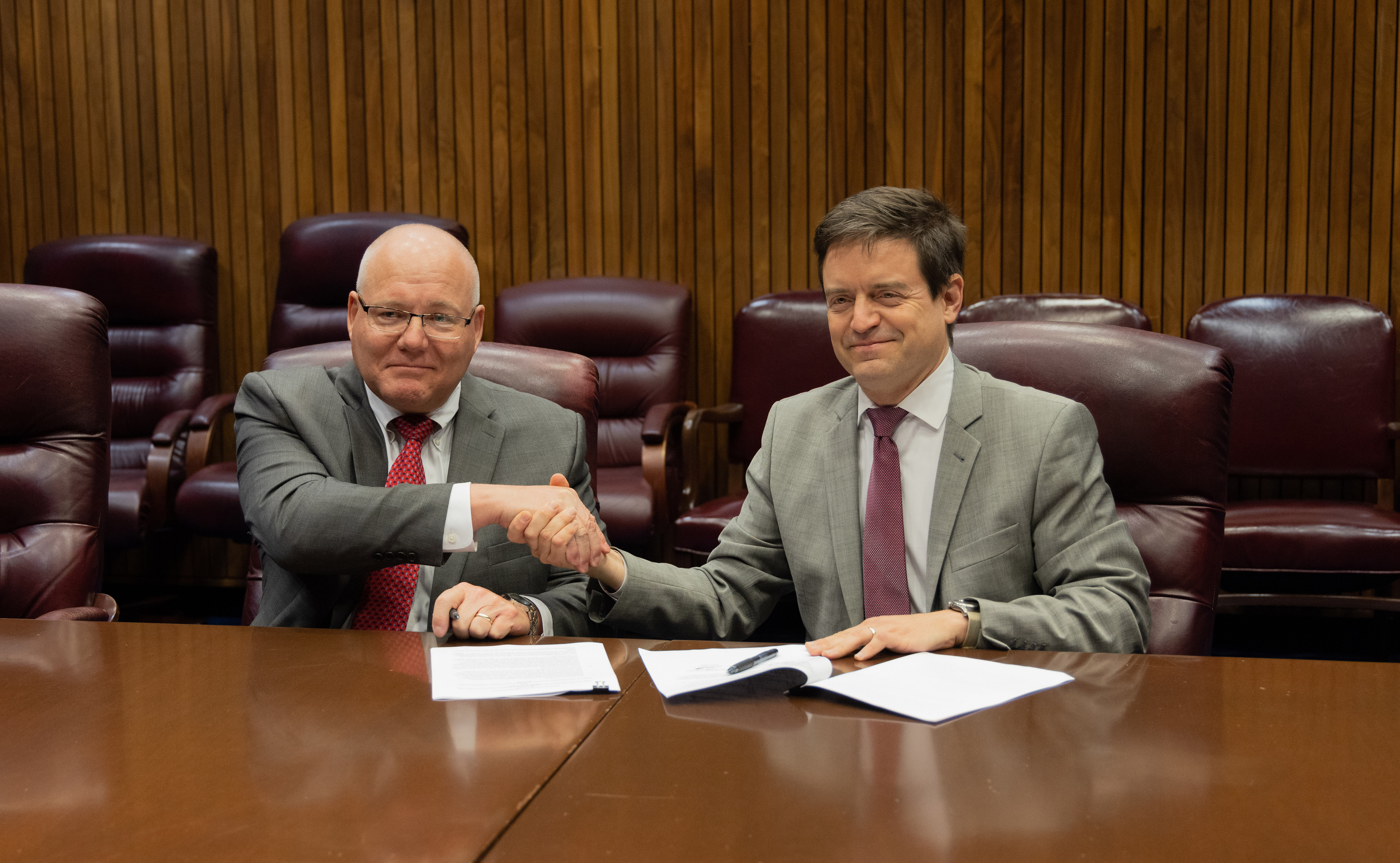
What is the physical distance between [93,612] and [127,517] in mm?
1981

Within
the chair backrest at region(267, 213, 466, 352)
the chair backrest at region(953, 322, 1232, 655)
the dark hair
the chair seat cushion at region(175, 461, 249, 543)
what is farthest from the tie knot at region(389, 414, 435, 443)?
the chair backrest at region(267, 213, 466, 352)

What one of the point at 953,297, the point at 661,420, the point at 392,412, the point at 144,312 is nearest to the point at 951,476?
the point at 953,297

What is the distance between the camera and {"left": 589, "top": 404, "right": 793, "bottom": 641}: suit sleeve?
1724 mm

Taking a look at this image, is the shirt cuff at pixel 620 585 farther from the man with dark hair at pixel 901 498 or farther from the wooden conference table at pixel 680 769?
the wooden conference table at pixel 680 769

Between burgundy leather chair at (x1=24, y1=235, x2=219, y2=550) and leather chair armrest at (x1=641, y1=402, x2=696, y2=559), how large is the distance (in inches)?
73.0

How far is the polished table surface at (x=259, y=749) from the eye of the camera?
0.91 m

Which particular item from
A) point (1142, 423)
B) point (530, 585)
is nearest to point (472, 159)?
point (530, 585)

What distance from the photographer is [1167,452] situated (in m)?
1.87

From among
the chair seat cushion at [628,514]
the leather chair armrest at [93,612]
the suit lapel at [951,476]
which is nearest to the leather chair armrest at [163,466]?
the chair seat cushion at [628,514]

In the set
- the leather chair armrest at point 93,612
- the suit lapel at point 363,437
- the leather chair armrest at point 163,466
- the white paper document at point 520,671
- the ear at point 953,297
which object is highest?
the ear at point 953,297

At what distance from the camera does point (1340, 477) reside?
3.69 m

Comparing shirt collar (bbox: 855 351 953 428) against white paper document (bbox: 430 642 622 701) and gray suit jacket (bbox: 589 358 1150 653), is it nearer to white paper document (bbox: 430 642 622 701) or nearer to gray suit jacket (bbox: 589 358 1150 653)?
gray suit jacket (bbox: 589 358 1150 653)

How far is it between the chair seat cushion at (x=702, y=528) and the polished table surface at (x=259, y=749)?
1647 millimetres

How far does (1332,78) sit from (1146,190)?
0.71 meters
